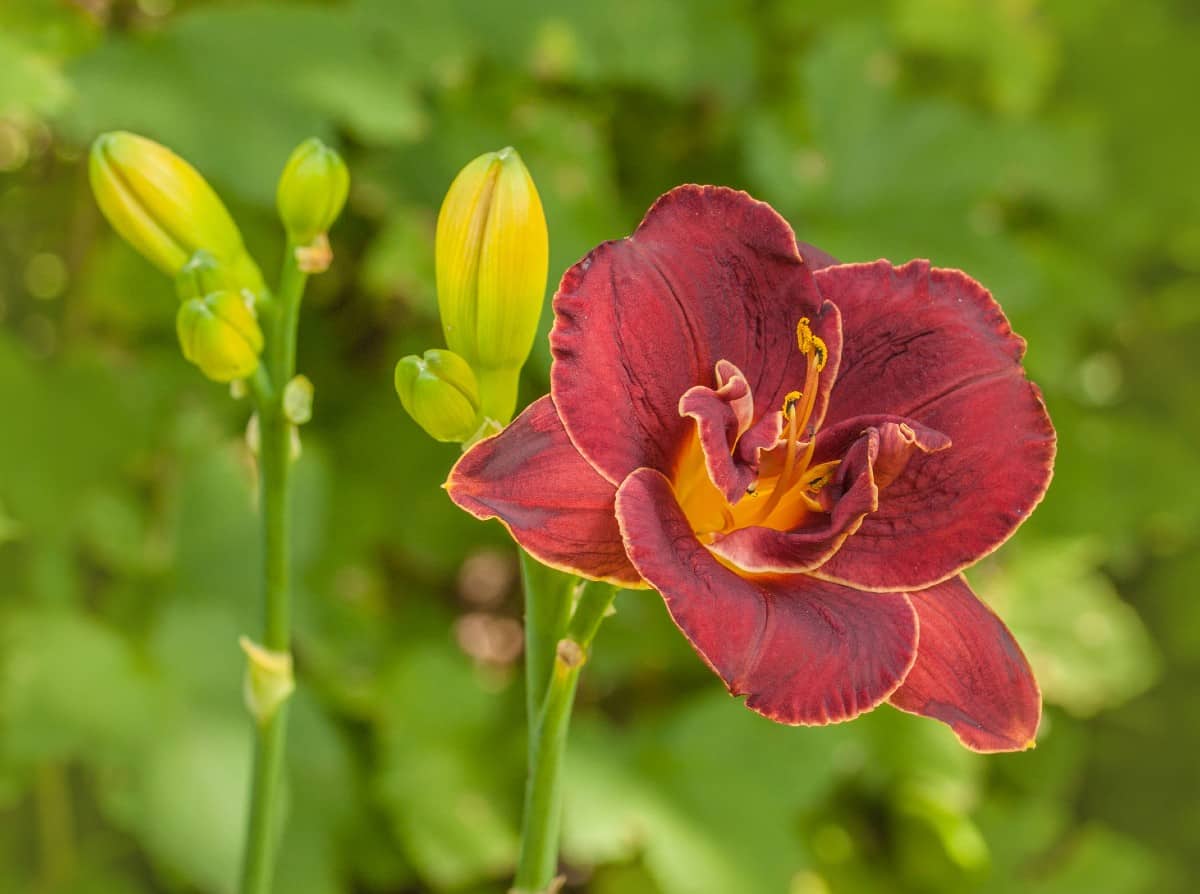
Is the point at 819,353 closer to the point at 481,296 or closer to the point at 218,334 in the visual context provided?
the point at 481,296

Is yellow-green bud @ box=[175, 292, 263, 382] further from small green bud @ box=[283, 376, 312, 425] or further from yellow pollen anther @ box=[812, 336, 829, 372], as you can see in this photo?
yellow pollen anther @ box=[812, 336, 829, 372]

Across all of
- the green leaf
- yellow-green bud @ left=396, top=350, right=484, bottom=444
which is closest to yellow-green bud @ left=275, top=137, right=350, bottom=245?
yellow-green bud @ left=396, top=350, right=484, bottom=444

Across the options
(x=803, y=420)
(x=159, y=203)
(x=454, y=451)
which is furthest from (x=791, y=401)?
(x=454, y=451)

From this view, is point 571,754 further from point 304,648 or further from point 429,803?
point 304,648

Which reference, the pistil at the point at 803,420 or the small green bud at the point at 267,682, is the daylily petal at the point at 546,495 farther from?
the small green bud at the point at 267,682

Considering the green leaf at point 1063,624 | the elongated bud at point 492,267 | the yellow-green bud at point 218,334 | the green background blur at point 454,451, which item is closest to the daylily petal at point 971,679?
the elongated bud at point 492,267

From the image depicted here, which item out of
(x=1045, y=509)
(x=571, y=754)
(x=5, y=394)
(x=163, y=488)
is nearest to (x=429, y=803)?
(x=571, y=754)
